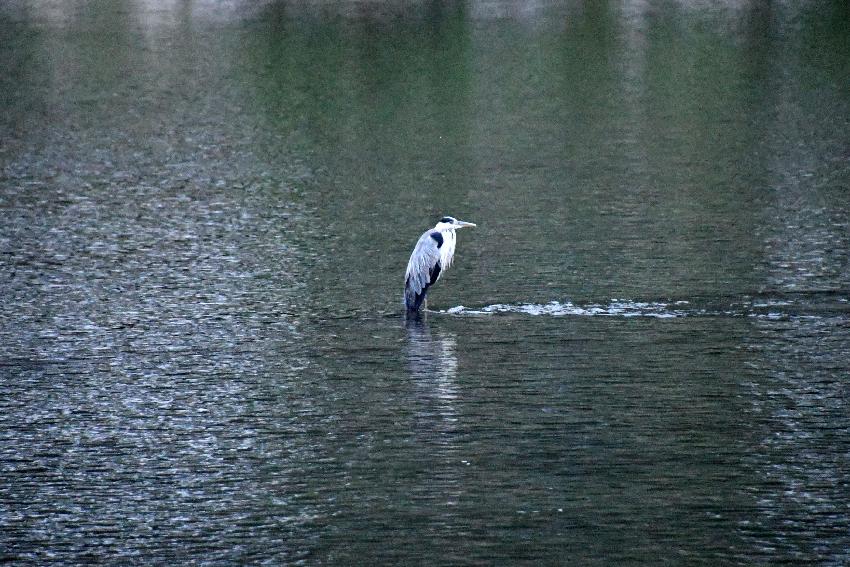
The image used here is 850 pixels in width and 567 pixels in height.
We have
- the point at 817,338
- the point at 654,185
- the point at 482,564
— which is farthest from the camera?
the point at 654,185

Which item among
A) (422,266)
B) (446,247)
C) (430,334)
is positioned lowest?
(430,334)

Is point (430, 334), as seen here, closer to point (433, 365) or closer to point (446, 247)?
point (433, 365)

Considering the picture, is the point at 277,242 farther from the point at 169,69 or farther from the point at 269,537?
the point at 169,69

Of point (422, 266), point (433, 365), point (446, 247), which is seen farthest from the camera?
point (446, 247)

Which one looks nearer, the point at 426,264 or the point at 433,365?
the point at 433,365

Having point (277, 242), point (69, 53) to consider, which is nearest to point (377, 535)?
point (277, 242)

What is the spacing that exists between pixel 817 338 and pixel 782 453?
197 inches

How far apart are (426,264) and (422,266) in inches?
3.7

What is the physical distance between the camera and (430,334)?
74.2ft

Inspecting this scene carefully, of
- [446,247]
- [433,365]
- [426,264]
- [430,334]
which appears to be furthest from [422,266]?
[433,365]

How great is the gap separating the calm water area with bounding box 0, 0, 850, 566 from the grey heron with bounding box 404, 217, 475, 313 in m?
0.59

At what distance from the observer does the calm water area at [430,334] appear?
1553 centimetres

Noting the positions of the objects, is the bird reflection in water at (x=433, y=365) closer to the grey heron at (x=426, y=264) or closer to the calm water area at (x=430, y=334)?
the calm water area at (x=430, y=334)

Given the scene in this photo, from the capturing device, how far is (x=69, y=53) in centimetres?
7025
